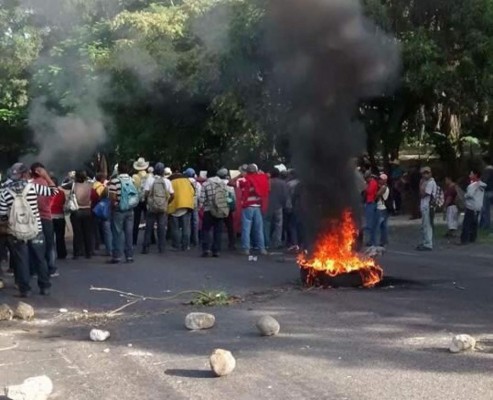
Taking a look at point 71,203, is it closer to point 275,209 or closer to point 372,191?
point 275,209

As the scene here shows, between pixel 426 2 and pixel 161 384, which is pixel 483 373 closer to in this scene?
pixel 161 384

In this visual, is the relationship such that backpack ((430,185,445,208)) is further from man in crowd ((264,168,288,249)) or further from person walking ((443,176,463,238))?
man in crowd ((264,168,288,249))

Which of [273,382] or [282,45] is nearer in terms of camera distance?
[273,382]

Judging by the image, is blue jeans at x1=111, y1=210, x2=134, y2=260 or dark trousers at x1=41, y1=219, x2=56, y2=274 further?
blue jeans at x1=111, y1=210, x2=134, y2=260

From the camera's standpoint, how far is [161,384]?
231 inches

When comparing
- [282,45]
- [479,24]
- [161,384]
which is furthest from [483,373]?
[479,24]

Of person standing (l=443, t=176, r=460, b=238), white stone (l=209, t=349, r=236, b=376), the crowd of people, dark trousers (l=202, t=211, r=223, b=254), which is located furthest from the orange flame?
person standing (l=443, t=176, r=460, b=238)

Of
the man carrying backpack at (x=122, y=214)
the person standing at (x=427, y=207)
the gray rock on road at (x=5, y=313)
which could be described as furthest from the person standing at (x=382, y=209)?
the gray rock on road at (x=5, y=313)

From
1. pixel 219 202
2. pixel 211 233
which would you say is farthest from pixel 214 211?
pixel 211 233

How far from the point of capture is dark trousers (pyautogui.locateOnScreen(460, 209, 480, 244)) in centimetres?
1467

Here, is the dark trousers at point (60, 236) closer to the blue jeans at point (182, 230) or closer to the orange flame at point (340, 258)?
the blue jeans at point (182, 230)

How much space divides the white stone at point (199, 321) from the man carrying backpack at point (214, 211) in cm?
581

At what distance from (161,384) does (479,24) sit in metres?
13.7

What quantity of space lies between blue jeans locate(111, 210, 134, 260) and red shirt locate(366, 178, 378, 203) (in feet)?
12.8
